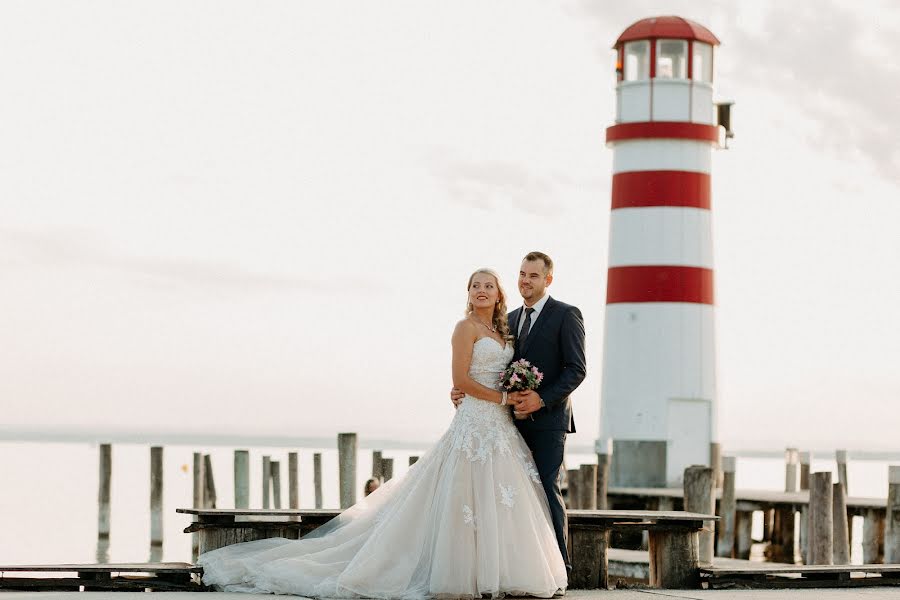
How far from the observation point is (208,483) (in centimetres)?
2367

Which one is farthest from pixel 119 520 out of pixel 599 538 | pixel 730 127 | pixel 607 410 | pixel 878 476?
pixel 878 476

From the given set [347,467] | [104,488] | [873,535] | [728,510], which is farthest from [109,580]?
[104,488]

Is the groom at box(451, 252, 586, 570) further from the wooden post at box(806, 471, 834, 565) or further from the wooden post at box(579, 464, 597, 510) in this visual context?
the wooden post at box(579, 464, 597, 510)

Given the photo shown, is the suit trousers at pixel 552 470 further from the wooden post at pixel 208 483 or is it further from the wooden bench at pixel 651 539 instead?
the wooden post at pixel 208 483

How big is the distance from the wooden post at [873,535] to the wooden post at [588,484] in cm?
377

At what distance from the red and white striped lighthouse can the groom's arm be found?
11.3m

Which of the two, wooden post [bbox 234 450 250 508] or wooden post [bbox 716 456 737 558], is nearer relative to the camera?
wooden post [bbox 716 456 737 558]

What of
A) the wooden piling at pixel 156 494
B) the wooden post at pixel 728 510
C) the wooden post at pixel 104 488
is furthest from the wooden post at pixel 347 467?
the wooden post at pixel 104 488

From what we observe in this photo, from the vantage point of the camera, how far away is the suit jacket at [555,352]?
7.52m

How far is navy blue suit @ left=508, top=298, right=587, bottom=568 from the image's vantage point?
751cm

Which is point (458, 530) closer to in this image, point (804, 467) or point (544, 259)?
point (544, 259)

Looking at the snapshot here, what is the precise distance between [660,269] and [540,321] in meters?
11.4

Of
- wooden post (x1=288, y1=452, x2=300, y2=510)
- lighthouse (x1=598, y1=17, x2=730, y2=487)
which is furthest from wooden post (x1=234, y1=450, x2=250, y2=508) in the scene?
lighthouse (x1=598, y1=17, x2=730, y2=487)

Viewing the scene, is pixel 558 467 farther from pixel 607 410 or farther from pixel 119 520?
pixel 119 520
